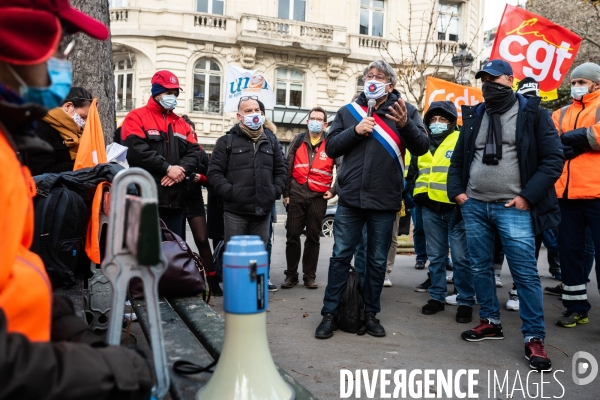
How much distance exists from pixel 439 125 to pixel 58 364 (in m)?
5.05

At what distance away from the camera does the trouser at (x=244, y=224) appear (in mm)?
5352

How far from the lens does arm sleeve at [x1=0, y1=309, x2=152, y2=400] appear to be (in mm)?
1121

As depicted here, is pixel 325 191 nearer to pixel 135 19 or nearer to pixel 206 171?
pixel 206 171

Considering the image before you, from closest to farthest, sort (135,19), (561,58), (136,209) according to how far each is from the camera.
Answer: (136,209)
(561,58)
(135,19)

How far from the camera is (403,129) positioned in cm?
421

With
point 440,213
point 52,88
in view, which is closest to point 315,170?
point 440,213

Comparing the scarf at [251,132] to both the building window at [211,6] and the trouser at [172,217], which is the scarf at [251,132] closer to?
the trouser at [172,217]

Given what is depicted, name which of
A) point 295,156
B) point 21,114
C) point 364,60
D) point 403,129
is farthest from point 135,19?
point 21,114

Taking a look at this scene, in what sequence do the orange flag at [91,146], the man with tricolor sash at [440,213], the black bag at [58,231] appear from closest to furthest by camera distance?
the black bag at [58,231] → the orange flag at [91,146] → the man with tricolor sash at [440,213]

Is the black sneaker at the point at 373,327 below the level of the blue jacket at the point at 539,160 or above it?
below

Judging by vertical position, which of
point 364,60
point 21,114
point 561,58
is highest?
point 364,60

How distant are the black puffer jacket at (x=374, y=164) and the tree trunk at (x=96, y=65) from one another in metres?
2.36

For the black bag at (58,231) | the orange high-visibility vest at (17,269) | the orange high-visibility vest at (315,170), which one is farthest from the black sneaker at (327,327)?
the orange high-visibility vest at (17,269)

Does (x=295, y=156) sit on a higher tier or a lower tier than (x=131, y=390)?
higher
